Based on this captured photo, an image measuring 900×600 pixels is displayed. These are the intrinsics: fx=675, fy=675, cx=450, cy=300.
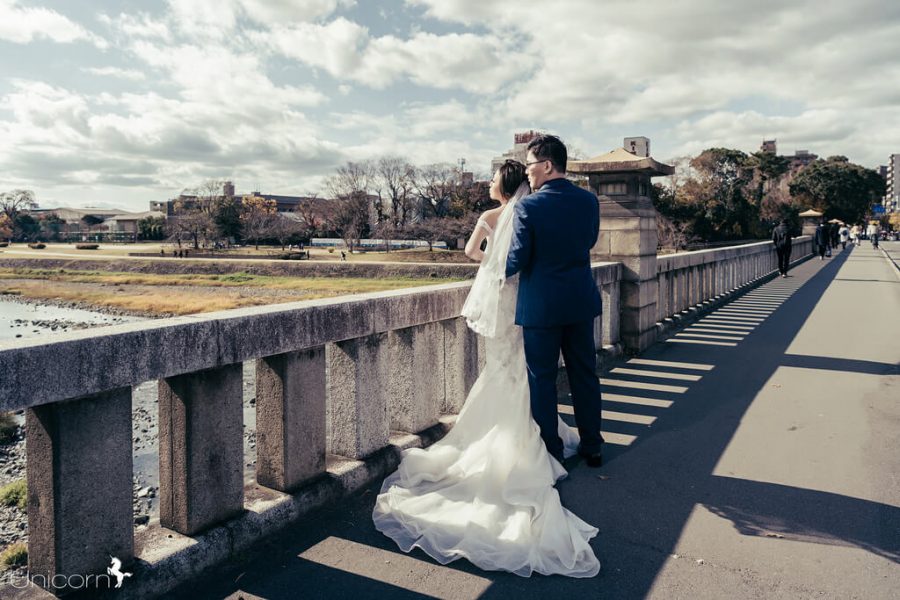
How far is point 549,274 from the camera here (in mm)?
4074

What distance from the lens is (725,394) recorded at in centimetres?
638

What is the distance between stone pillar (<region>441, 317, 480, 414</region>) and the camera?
15.9 ft

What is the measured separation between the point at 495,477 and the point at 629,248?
5176 millimetres

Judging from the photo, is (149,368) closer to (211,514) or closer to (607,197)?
(211,514)

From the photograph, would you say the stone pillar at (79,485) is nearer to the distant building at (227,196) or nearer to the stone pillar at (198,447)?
the stone pillar at (198,447)

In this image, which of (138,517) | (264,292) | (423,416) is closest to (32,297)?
(264,292)

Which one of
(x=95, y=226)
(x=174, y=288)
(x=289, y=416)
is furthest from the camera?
(x=95, y=226)

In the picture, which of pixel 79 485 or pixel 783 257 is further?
pixel 783 257

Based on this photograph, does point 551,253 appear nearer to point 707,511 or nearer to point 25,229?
point 707,511

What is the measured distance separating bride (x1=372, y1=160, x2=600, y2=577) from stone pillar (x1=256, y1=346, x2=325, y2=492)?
1.55ft

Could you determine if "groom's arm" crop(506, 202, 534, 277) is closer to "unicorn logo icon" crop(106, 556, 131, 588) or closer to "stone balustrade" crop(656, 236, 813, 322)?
"unicorn logo icon" crop(106, 556, 131, 588)

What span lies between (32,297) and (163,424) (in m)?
44.6

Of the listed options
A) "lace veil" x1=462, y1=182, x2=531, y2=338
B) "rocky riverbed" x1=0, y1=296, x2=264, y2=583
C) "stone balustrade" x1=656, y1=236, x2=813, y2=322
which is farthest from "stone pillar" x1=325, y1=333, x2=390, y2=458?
"stone balustrade" x1=656, y1=236, x2=813, y2=322

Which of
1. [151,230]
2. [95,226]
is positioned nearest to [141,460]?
[151,230]
